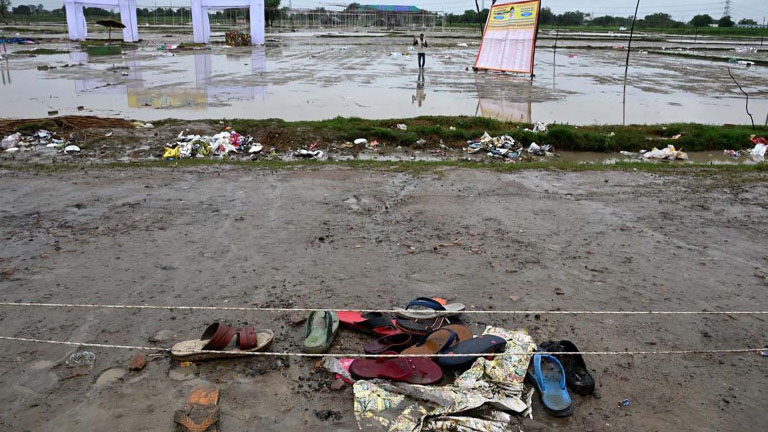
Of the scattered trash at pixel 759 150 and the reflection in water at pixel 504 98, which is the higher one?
the reflection in water at pixel 504 98

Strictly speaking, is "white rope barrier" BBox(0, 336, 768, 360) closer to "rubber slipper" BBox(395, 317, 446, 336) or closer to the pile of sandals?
the pile of sandals

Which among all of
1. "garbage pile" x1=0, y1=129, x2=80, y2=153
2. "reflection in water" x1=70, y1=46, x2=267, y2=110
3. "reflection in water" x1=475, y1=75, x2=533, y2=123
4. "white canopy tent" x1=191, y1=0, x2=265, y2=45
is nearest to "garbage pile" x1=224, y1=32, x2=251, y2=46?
"white canopy tent" x1=191, y1=0, x2=265, y2=45

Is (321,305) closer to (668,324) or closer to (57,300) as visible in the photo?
(57,300)

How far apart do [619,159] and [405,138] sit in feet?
14.0

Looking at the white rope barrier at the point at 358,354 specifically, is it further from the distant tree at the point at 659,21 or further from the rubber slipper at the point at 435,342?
the distant tree at the point at 659,21

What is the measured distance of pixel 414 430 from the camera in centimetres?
291

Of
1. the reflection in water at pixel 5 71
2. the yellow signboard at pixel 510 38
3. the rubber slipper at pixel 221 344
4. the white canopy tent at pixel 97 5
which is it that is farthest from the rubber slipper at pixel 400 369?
the white canopy tent at pixel 97 5

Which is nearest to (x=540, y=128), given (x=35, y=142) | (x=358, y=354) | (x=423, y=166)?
(x=423, y=166)

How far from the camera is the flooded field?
44.0 feet

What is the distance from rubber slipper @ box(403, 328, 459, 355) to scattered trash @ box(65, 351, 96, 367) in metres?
2.11

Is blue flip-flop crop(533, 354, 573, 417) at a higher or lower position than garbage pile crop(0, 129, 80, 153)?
lower

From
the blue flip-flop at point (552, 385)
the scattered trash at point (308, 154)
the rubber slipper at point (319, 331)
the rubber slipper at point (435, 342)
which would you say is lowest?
the blue flip-flop at point (552, 385)

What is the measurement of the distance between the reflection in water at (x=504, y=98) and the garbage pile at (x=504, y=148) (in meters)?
2.42

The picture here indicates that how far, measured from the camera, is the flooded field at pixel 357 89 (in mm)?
13414
